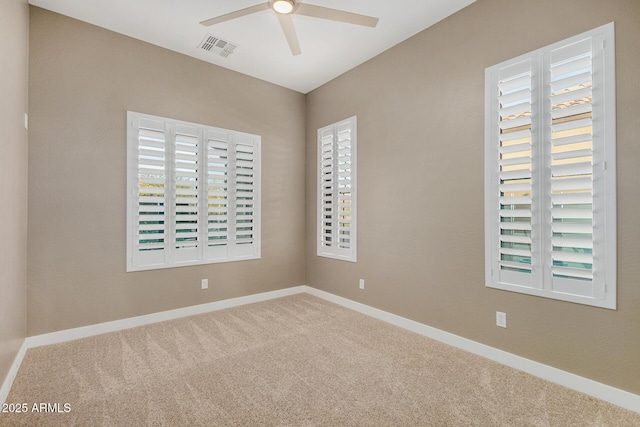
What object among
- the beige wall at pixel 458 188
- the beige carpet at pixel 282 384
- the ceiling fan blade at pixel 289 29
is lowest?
the beige carpet at pixel 282 384

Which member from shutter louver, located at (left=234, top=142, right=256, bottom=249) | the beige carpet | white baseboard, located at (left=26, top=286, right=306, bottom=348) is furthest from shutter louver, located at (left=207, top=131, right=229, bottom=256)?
the beige carpet


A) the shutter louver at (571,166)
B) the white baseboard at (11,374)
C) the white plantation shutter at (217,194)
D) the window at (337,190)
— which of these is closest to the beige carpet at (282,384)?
the white baseboard at (11,374)

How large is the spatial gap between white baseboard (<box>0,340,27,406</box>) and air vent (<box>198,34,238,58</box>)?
129 inches

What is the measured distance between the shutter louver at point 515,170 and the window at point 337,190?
1.72 m

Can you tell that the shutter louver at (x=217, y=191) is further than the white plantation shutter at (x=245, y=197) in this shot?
No

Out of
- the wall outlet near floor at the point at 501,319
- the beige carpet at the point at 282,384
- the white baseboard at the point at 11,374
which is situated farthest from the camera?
the wall outlet near floor at the point at 501,319

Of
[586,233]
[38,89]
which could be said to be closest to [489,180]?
[586,233]

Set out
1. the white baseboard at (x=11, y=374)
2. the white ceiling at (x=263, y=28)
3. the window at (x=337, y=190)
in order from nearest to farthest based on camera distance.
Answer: the white baseboard at (x=11, y=374), the white ceiling at (x=263, y=28), the window at (x=337, y=190)

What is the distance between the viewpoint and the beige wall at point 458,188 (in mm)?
1961

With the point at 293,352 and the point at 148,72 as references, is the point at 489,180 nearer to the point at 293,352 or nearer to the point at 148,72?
the point at 293,352

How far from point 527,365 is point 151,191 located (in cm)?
378

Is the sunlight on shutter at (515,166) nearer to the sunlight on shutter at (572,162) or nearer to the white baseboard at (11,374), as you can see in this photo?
the sunlight on shutter at (572,162)

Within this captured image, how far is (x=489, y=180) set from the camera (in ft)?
8.49

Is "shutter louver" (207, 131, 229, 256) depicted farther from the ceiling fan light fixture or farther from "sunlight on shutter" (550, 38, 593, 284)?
"sunlight on shutter" (550, 38, 593, 284)
